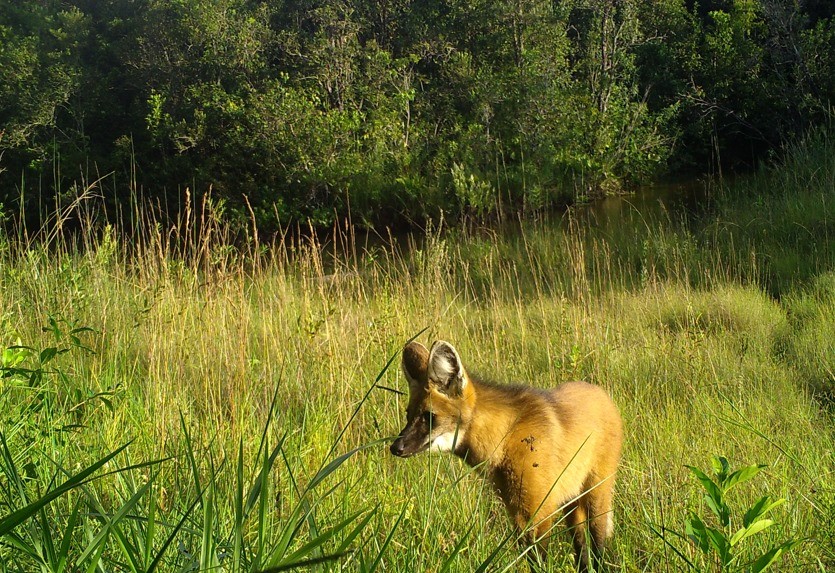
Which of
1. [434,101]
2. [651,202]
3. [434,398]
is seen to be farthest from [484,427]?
[434,101]

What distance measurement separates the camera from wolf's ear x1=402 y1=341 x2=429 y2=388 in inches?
104

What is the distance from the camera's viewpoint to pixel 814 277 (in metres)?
6.37

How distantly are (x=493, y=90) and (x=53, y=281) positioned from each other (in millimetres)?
12106

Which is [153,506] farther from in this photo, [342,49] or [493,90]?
[342,49]

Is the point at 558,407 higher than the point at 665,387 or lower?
higher

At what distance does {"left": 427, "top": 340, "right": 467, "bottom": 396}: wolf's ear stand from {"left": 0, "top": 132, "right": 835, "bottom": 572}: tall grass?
317 mm

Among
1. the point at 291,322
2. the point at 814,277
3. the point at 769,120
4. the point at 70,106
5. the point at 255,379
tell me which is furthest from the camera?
the point at 70,106

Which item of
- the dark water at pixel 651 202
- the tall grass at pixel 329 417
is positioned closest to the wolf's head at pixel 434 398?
the tall grass at pixel 329 417

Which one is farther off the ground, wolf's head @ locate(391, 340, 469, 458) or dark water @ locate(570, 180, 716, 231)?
wolf's head @ locate(391, 340, 469, 458)

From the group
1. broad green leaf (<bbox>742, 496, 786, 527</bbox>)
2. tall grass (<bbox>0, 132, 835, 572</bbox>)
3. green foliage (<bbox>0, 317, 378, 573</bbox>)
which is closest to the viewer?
green foliage (<bbox>0, 317, 378, 573</bbox>)

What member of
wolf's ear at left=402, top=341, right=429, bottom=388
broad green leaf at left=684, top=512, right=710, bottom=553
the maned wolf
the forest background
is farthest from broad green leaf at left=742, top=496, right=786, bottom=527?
the forest background

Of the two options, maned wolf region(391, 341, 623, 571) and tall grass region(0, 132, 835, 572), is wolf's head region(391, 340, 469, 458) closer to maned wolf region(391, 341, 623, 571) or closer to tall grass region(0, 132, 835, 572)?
maned wolf region(391, 341, 623, 571)

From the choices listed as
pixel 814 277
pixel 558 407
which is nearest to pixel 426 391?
pixel 558 407

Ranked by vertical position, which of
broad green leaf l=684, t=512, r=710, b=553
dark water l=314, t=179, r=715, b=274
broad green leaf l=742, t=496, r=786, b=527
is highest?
broad green leaf l=742, t=496, r=786, b=527
